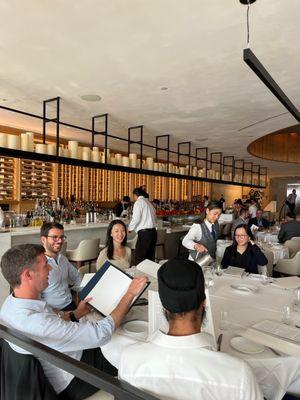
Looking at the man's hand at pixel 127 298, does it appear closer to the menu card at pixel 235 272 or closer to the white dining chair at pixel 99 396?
the white dining chair at pixel 99 396

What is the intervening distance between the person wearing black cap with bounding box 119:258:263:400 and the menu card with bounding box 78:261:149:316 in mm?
778

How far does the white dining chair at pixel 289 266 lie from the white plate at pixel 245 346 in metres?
3.65

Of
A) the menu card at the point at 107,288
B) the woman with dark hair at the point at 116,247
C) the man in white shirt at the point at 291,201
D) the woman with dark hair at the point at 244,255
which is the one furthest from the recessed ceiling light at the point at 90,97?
the man in white shirt at the point at 291,201

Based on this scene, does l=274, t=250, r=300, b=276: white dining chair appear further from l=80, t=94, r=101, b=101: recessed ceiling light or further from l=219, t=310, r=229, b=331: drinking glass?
l=80, t=94, r=101, b=101: recessed ceiling light

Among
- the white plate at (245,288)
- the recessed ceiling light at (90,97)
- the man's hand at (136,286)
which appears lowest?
the white plate at (245,288)

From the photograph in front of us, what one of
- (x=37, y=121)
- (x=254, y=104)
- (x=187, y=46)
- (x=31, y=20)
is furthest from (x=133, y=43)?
(x=37, y=121)

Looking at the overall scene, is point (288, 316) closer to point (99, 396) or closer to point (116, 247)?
point (99, 396)

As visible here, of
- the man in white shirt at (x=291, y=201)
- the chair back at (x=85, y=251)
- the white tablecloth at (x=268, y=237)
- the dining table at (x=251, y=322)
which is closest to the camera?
the dining table at (x=251, y=322)

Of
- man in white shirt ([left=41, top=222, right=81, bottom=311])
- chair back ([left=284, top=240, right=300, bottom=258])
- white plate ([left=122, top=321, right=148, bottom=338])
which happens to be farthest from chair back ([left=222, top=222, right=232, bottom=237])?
white plate ([left=122, top=321, right=148, bottom=338])

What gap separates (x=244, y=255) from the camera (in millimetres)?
3832

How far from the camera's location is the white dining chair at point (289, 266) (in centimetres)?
509

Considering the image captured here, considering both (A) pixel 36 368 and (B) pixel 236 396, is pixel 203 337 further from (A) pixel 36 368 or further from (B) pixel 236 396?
(A) pixel 36 368

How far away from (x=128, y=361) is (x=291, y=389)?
1.00 m

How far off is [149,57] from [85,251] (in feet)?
9.70
